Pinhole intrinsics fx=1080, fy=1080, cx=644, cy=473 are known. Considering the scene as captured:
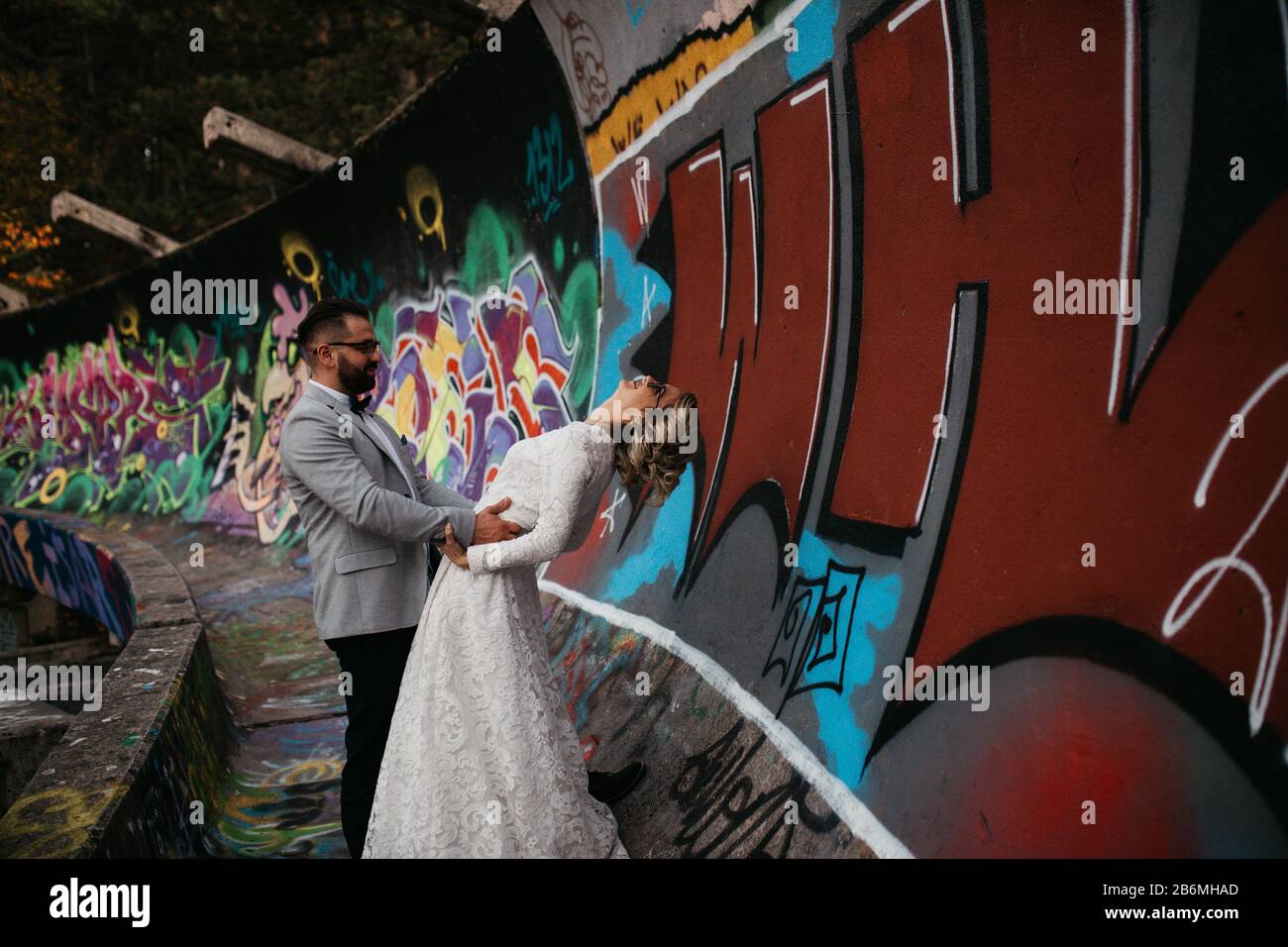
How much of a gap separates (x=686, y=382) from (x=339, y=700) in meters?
2.91

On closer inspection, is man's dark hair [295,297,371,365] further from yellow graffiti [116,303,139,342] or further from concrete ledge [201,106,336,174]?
yellow graffiti [116,303,139,342]

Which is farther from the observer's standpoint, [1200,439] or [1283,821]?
[1200,439]

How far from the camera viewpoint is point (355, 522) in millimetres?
3766

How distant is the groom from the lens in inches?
149

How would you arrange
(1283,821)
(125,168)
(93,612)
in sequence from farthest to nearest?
(125,168), (93,612), (1283,821)

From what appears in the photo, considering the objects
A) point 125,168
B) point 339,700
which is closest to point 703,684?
point 339,700

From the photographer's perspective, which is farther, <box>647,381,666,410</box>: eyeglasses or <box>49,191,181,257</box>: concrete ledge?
<box>49,191,181,257</box>: concrete ledge

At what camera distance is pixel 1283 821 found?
7.36ft

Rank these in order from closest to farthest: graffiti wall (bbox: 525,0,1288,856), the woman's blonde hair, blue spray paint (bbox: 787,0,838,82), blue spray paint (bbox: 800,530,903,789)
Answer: graffiti wall (bbox: 525,0,1288,856) → blue spray paint (bbox: 800,530,903,789) → the woman's blonde hair → blue spray paint (bbox: 787,0,838,82)

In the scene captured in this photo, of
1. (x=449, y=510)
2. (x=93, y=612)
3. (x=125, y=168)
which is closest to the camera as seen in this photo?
(x=449, y=510)

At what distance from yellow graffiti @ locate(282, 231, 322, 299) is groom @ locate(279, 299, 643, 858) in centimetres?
955

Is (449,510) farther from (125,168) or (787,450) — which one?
(125,168)

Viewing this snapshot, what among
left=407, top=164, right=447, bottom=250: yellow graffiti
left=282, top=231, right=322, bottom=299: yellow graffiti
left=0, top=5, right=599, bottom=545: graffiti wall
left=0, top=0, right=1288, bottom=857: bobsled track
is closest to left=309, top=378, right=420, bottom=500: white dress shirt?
left=0, top=0, right=1288, bottom=857: bobsled track

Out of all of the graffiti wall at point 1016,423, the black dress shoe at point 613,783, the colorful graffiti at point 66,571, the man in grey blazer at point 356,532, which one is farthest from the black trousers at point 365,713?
the colorful graffiti at point 66,571
